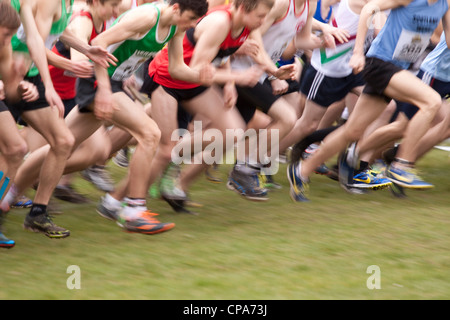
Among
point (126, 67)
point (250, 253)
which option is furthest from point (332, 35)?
point (250, 253)

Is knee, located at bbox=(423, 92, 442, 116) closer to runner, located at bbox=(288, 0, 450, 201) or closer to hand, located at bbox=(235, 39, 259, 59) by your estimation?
runner, located at bbox=(288, 0, 450, 201)

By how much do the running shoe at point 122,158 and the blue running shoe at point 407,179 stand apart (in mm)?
3054

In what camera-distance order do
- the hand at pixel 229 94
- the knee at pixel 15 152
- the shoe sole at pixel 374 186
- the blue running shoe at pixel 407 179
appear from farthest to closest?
the shoe sole at pixel 374 186, the blue running shoe at pixel 407 179, the hand at pixel 229 94, the knee at pixel 15 152

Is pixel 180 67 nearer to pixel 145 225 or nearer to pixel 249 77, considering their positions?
pixel 249 77

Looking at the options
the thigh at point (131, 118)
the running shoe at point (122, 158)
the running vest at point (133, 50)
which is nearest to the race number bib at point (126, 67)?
the running vest at point (133, 50)

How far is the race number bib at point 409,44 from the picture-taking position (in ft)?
23.5

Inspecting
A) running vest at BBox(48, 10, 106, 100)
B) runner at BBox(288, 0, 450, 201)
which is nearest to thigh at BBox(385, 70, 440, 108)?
runner at BBox(288, 0, 450, 201)

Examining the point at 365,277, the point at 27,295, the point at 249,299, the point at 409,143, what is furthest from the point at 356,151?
the point at 27,295

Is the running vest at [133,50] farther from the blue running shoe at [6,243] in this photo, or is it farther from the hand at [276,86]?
the hand at [276,86]

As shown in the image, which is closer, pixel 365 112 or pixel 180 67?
pixel 180 67

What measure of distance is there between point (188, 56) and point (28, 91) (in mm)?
1606

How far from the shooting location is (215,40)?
6.37m

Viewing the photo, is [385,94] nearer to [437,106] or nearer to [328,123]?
[437,106]

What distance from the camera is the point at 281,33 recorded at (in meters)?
7.26
